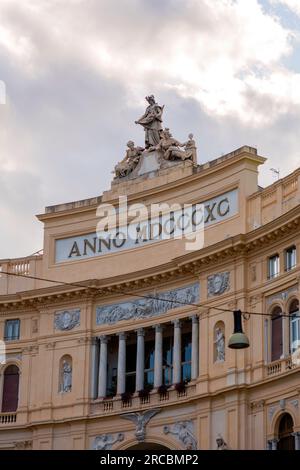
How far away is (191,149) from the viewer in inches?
2263

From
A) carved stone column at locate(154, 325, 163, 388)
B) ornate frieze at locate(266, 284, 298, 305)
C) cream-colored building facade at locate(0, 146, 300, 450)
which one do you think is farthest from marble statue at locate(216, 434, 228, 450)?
ornate frieze at locate(266, 284, 298, 305)

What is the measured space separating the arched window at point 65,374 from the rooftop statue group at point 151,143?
8348 mm

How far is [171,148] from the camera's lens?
57812 millimetres

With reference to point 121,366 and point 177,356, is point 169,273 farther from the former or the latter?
point 121,366

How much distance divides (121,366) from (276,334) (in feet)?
27.1

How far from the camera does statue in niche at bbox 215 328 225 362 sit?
174 ft

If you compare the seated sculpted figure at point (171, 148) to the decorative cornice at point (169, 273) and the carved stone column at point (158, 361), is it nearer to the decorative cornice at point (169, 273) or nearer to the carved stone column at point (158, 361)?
the decorative cornice at point (169, 273)

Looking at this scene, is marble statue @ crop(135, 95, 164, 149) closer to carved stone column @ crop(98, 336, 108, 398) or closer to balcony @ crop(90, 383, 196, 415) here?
carved stone column @ crop(98, 336, 108, 398)

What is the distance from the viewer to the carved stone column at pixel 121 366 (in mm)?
56562

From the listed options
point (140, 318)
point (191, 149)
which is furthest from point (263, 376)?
point (191, 149)

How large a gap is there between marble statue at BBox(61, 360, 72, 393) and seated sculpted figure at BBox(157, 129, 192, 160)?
9.86 meters
